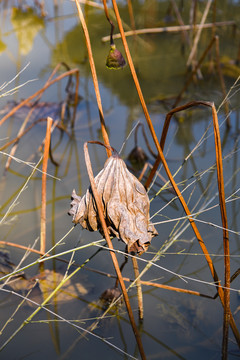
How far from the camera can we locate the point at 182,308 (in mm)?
1254

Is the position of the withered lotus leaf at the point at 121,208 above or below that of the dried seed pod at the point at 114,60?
below

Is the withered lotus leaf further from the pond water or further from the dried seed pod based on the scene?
the dried seed pod

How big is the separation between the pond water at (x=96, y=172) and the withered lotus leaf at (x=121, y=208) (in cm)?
8

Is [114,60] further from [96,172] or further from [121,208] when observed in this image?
[96,172]

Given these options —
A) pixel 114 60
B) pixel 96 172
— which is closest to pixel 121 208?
pixel 114 60

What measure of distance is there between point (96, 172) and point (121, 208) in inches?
38.3

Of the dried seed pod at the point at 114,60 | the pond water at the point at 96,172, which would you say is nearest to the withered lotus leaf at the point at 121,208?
the pond water at the point at 96,172

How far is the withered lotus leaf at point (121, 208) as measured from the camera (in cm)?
94

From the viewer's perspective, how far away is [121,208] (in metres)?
0.95

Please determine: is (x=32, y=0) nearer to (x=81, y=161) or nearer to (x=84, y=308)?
(x=81, y=161)

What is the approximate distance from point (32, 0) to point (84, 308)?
10.9 ft

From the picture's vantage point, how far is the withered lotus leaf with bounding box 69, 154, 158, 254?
941 mm

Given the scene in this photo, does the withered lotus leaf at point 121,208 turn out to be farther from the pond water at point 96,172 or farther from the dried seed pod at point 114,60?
the dried seed pod at point 114,60

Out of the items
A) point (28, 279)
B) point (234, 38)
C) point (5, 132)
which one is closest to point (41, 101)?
point (5, 132)
